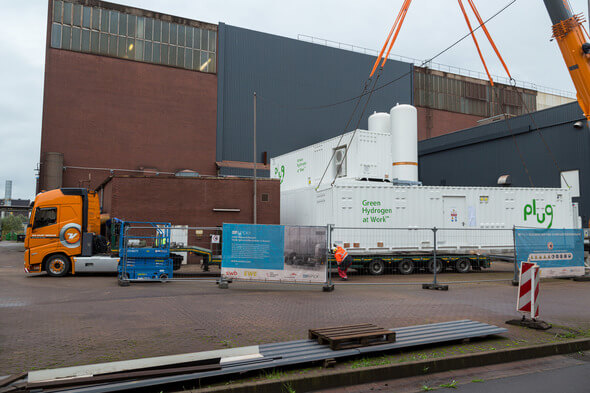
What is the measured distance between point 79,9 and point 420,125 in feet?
111

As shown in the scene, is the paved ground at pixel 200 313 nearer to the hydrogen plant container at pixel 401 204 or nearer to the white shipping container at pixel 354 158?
the hydrogen plant container at pixel 401 204

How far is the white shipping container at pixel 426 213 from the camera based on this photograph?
16.2 metres

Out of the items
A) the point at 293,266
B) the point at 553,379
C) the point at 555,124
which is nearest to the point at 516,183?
the point at 555,124

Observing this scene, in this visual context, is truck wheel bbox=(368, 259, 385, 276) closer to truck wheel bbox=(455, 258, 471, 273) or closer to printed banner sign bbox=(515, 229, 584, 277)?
truck wheel bbox=(455, 258, 471, 273)

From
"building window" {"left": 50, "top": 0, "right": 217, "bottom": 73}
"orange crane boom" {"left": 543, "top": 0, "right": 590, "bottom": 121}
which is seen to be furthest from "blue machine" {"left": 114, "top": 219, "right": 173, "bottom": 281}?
"building window" {"left": 50, "top": 0, "right": 217, "bottom": 73}

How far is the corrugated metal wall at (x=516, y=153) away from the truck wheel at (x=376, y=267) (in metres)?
16.8

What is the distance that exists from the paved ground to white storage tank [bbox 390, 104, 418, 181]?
628 cm

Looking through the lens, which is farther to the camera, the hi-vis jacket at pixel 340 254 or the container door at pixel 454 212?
the container door at pixel 454 212

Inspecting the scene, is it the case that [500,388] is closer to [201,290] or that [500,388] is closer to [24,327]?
Answer: [24,327]

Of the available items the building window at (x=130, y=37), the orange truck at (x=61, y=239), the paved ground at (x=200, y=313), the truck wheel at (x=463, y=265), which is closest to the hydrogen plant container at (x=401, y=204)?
the truck wheel at (x=463, y=265)

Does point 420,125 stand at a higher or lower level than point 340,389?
higher

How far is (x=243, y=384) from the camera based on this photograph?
4617 mm

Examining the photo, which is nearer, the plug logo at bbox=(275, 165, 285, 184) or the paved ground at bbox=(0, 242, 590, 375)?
the paved ground at bbox=(0, 242, 590, 375)

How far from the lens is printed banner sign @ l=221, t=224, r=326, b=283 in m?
11.6
